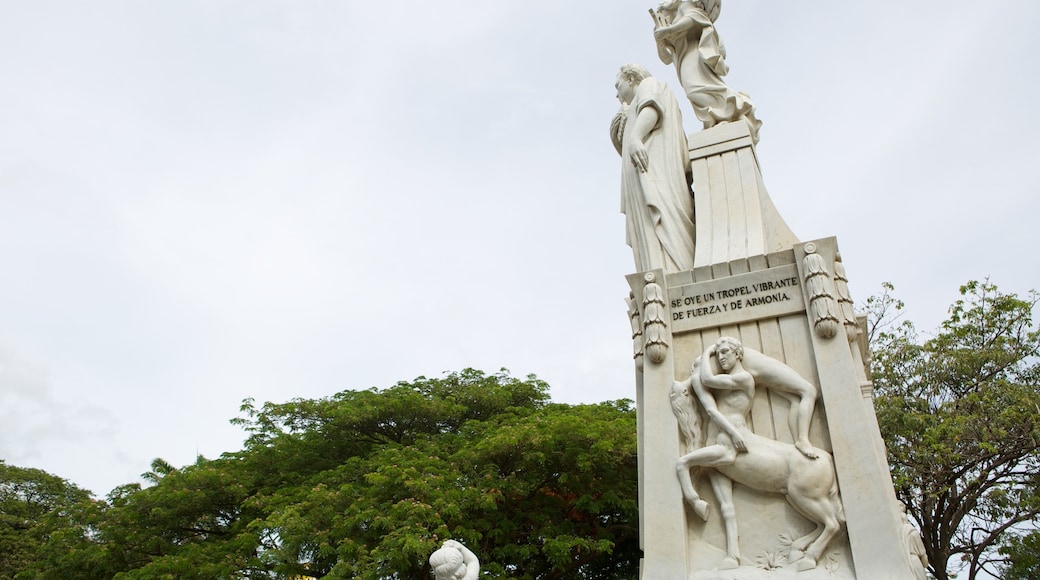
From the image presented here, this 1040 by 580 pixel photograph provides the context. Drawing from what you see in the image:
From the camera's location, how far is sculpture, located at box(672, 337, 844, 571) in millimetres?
5965

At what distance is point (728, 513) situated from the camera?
621 centimetres

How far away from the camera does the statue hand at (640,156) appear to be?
8.83 m

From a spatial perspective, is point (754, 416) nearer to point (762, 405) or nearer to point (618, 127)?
point (762, 405)

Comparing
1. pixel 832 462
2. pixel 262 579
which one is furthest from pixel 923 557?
pixel 262 579

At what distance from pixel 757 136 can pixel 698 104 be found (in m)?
0.83

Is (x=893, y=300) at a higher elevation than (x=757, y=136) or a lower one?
higher

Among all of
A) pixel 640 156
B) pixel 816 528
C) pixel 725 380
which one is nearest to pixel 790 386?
pixel 725 380

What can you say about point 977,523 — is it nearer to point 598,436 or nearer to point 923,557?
point 598,436

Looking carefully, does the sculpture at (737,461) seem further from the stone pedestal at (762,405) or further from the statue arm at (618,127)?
the statue arm at (618,127)

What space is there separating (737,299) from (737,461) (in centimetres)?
157

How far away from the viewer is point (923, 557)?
243 inches

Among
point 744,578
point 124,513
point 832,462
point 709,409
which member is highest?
point 124,513

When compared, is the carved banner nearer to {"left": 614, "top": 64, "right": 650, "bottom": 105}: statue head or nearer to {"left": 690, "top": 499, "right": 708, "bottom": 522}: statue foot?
{"left": 690, "top": 499, "right": 708, "bottom": 522}: statue foot

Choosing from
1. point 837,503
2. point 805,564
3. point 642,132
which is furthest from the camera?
point 642,132
